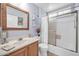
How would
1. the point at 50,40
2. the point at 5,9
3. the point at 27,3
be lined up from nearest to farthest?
the point at 5,9, the point at 27,3, the point at 50,40

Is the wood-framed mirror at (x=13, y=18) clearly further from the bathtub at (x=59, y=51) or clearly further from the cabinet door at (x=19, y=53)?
the bathtub at (x=59, y=51)

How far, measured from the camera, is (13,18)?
1303 mm

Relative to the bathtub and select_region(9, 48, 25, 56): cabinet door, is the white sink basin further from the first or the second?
the bathtub

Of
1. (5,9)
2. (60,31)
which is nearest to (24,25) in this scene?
(5,9)

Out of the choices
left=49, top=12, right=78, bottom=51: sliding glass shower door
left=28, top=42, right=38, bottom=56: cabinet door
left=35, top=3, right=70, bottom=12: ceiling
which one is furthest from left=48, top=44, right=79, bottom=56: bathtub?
left=35, top=3, right=70, bottom=12: ceiling

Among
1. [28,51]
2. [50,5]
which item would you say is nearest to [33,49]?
[28,51]

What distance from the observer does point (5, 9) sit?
1.22m

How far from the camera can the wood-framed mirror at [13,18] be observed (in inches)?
47.6

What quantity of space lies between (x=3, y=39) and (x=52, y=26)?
2.53 feet

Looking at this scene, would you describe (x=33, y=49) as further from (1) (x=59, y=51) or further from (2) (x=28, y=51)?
(1) (x=59, y=51)

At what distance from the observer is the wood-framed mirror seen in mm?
1210

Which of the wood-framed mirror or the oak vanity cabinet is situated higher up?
the wood-framed mirror

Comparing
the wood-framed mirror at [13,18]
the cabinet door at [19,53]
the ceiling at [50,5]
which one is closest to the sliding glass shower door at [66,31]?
the ceiling at [50,5]

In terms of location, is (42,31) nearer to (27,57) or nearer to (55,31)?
(55,31)
